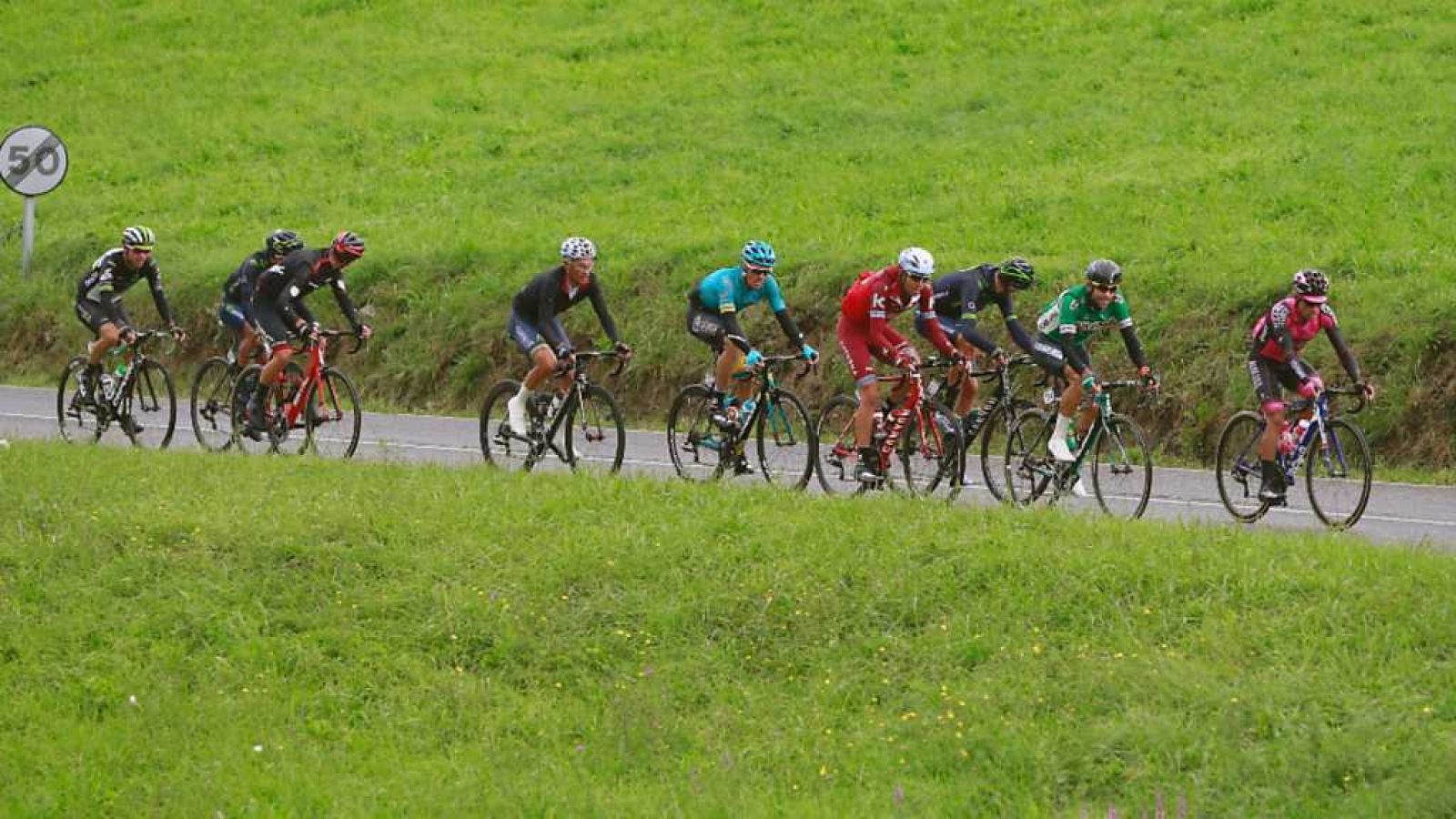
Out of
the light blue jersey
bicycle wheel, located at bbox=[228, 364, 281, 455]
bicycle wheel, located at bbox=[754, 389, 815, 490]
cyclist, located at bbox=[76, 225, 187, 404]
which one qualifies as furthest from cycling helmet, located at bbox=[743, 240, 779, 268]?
cyclist, located at bbox=[76, 225, 187, 404]

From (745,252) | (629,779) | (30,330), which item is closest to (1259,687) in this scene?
(629,779)

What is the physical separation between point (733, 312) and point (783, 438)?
3.76 ft

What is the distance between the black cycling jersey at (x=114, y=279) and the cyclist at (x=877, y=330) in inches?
269

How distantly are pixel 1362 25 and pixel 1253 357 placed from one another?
18.1 metres

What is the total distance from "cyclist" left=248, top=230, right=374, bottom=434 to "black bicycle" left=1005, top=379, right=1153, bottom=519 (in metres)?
5.83

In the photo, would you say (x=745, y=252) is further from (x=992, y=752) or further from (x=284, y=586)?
(x=992, y=752)

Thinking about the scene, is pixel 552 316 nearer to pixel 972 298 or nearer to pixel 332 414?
pixel 332 414

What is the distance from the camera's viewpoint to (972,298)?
17.2m

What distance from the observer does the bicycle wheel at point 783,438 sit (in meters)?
16.2

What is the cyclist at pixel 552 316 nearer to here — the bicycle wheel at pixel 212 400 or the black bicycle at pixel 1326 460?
the bicycle wheel at pixel 212 400

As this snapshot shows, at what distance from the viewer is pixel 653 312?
24281 millimetres

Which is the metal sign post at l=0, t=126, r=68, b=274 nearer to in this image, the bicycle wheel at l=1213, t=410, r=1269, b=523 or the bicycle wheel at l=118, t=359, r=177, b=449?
the bicycle wheel at l=118, t=359, r=177, b=449

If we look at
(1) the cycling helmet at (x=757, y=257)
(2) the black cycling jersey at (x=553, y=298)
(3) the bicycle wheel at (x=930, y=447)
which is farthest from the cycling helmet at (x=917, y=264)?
(2) the black cycling jersey at (x=553, y=298)

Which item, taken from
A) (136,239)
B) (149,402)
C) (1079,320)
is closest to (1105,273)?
(1079,320)
